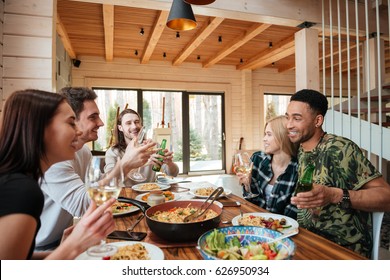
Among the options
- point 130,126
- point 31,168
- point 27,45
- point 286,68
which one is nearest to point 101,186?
point 31,168

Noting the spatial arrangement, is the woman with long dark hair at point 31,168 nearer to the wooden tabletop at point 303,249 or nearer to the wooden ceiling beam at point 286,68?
the wooden tabletop at point 303,249

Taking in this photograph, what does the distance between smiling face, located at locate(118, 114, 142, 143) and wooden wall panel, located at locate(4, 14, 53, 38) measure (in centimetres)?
90

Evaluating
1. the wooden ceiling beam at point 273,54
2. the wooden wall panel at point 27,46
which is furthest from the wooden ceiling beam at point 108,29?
the wooden ceiling beam at point 273,54

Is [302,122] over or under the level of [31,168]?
over

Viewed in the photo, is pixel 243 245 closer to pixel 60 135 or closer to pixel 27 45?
pixel 60 135

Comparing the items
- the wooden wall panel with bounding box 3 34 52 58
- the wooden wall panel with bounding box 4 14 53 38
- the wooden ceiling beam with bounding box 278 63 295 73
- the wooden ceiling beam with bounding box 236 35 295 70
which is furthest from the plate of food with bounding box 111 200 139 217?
the wooden ceiling beam with bounding box 278 63 295 73

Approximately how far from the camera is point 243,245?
0.82m

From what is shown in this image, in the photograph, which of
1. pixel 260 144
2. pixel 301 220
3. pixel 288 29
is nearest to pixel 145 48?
pixel 288 29

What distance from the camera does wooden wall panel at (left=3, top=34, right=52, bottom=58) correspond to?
203 centimetres

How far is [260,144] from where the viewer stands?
6188mm

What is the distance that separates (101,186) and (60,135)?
8.1 inches

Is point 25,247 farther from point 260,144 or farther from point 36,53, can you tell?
point 260,144

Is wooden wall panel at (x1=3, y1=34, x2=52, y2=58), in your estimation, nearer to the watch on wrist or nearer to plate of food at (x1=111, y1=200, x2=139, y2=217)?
plate of food at (x1=111, y1=200, x2=139, y2=217)
